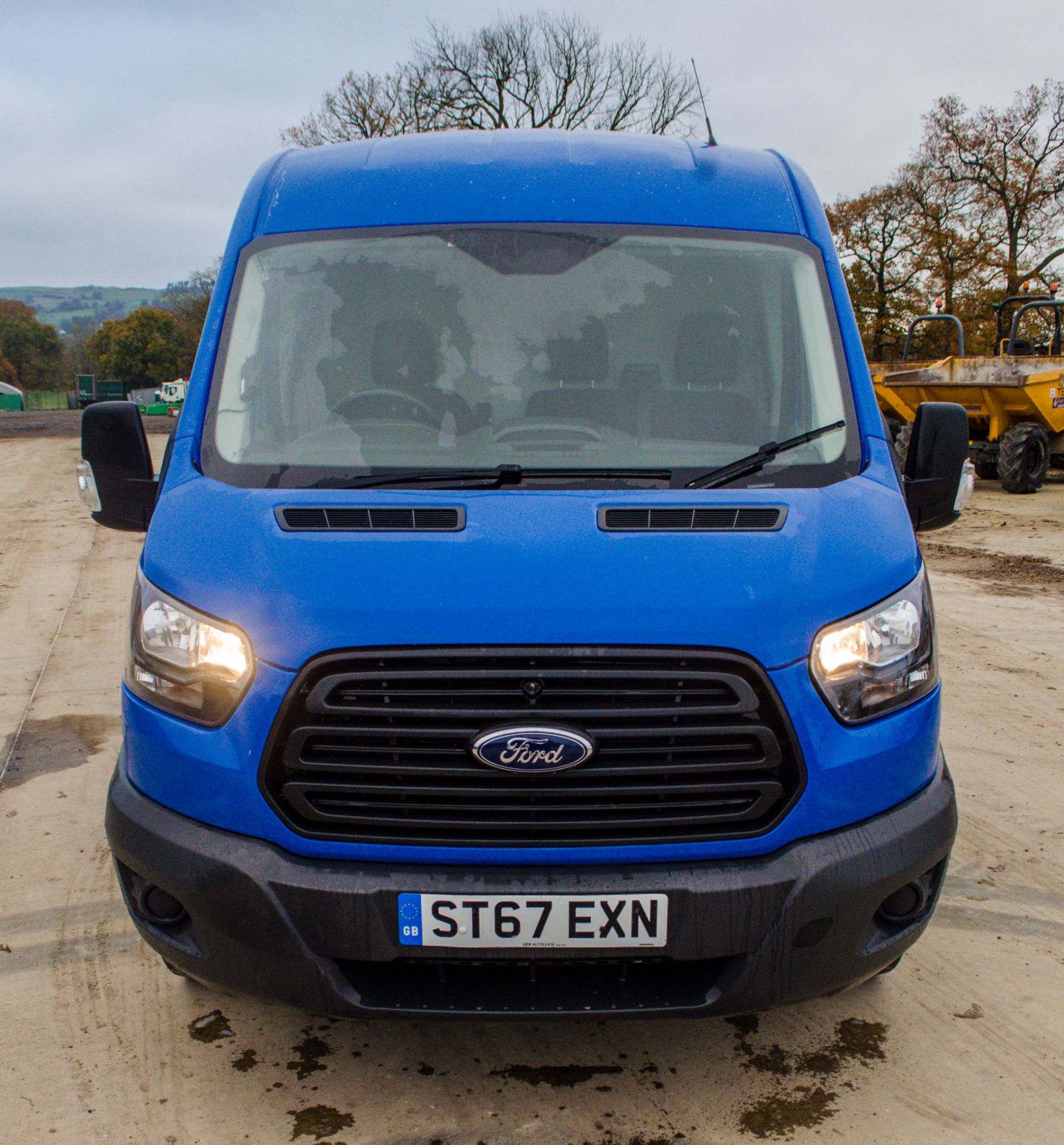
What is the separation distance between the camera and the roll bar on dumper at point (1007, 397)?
1523cm

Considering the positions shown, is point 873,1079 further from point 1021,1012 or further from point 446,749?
point 446,749

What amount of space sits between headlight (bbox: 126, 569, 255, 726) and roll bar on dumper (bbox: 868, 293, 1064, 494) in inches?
547

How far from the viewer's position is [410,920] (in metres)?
2.29

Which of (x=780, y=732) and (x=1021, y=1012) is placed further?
(x=1021, y=1012)

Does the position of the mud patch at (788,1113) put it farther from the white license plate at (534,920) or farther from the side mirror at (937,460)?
the side mirror at (937,460)

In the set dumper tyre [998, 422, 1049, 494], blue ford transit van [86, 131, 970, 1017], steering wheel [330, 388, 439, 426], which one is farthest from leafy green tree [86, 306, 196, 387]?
blue ford transit van [86, 131, 970, 1017]

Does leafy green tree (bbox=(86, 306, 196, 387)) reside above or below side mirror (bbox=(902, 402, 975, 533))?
below

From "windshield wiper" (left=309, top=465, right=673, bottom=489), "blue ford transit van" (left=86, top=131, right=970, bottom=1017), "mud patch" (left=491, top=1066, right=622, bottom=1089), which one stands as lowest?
"mud patch" (left=491, top=1066, right=622, bottom=1089)

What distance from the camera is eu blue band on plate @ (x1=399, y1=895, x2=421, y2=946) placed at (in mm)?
2285

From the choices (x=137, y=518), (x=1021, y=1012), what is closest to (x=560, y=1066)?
(x=1021, y=1012)

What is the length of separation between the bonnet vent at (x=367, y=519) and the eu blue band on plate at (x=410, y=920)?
786mm

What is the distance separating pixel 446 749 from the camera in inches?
91.4

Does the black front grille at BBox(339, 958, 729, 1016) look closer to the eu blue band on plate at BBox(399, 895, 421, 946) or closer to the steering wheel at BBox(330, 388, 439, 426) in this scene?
the eu blue band on plate at BBox(399, 895, 421, 946)

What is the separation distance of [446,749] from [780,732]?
0.69 metres
